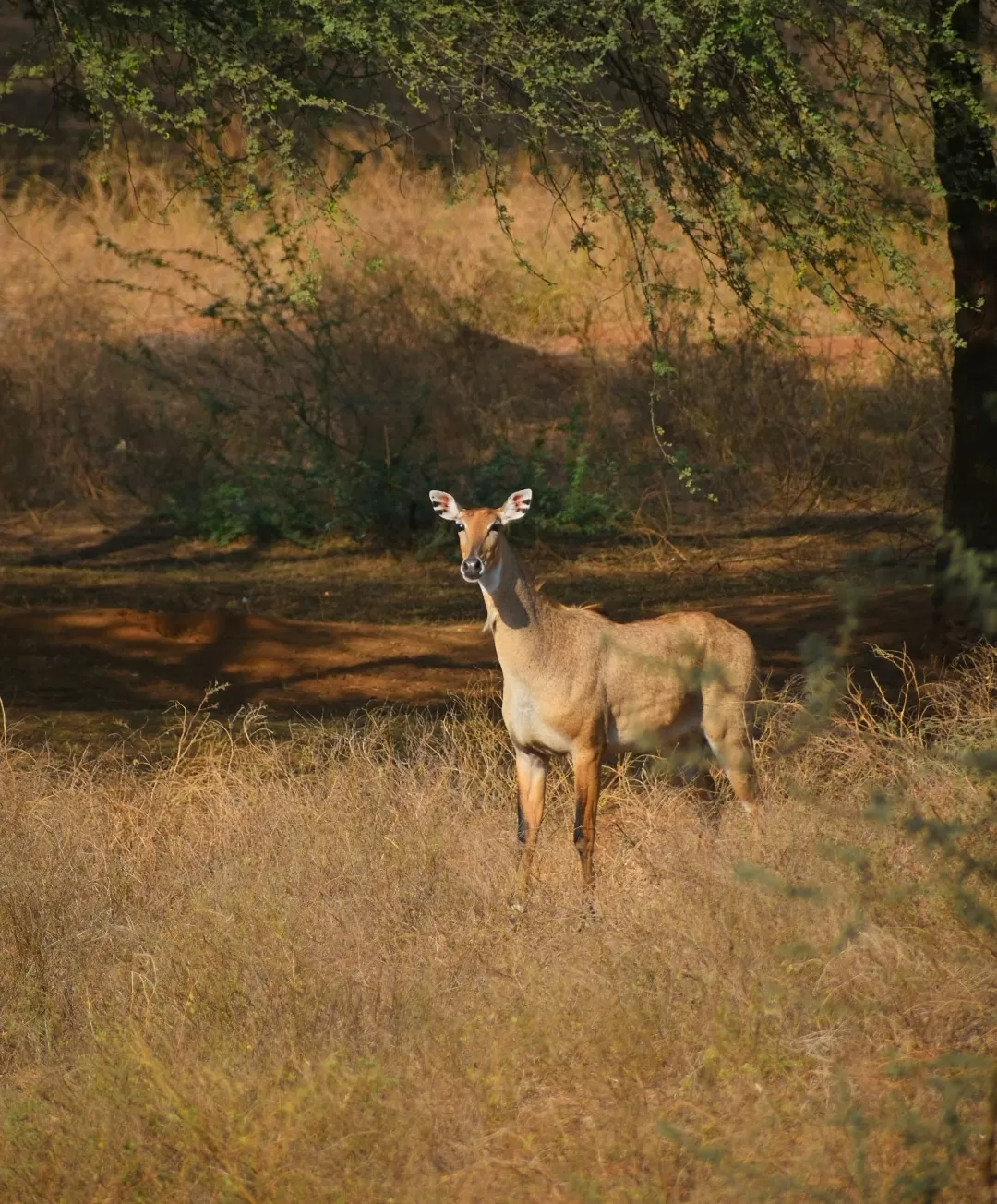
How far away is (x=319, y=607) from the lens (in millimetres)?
13172

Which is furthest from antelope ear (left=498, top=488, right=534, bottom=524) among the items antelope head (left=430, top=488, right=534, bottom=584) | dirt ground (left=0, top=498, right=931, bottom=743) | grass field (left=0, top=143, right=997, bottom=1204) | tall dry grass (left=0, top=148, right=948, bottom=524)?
tall dry grass (left=0, top=148, right=948, bottom=524)

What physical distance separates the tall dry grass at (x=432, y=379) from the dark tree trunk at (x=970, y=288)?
5.05 m

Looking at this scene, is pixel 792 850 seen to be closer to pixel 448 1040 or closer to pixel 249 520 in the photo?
pixel 448 1040

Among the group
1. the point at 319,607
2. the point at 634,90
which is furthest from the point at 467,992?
the point at 319,607

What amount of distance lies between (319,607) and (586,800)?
6924 millimetres

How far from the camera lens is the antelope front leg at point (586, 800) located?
6422mm

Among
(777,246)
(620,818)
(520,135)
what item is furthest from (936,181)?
(620,818)

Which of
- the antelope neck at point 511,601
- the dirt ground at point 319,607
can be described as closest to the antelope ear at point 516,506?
the antelope neck at point 511,601

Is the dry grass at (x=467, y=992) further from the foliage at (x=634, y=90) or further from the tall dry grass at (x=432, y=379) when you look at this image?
the tall dry grass at (x=432, y=379)

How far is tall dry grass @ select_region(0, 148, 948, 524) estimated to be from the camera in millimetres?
16766

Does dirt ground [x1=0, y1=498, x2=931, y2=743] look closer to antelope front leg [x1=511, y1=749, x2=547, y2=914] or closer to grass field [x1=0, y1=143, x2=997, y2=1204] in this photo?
grass field [x1=0, y1=143, x2=997, y2=1204]

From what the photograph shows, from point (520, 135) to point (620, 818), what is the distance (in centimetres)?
319

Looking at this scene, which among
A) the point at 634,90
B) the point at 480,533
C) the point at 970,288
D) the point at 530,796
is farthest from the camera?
the point at 970,288

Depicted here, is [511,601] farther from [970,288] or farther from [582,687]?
[970,288]
